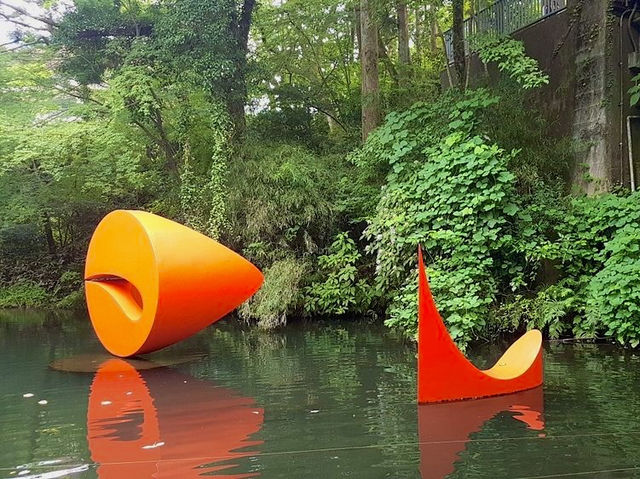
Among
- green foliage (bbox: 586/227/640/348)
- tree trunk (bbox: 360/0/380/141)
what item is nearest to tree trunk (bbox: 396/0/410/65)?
tree trunk (bbox: 360/0/380/141)

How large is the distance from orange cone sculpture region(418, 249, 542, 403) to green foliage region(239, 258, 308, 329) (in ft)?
19.1

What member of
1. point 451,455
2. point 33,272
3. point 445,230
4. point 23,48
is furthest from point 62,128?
point 451,455

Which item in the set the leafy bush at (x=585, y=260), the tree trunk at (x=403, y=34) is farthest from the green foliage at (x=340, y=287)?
the tree trunk at (x=403, y=34)

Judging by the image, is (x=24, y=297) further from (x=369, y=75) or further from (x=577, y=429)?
(x=577, y=429)

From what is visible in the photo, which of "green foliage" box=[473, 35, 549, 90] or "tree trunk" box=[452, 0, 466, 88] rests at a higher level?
"tree trunk" box=[452, 0, 466, 88]

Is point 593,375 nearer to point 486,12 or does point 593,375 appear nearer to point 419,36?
point 486,12

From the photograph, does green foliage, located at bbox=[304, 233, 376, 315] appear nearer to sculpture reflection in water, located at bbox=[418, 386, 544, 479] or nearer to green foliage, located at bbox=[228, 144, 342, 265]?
green foliage, located at bbox=[228, 144, 342, 265]

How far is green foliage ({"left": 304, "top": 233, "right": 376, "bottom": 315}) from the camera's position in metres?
12.2

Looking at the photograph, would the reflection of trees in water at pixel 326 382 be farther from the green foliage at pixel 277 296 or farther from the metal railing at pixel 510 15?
the metal railing at pixel 510 15

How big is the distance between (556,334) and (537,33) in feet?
20.2

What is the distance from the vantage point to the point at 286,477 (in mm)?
4336

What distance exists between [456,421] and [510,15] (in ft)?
33.2

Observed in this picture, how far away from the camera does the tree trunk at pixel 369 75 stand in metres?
13.4

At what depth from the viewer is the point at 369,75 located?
13.6m
